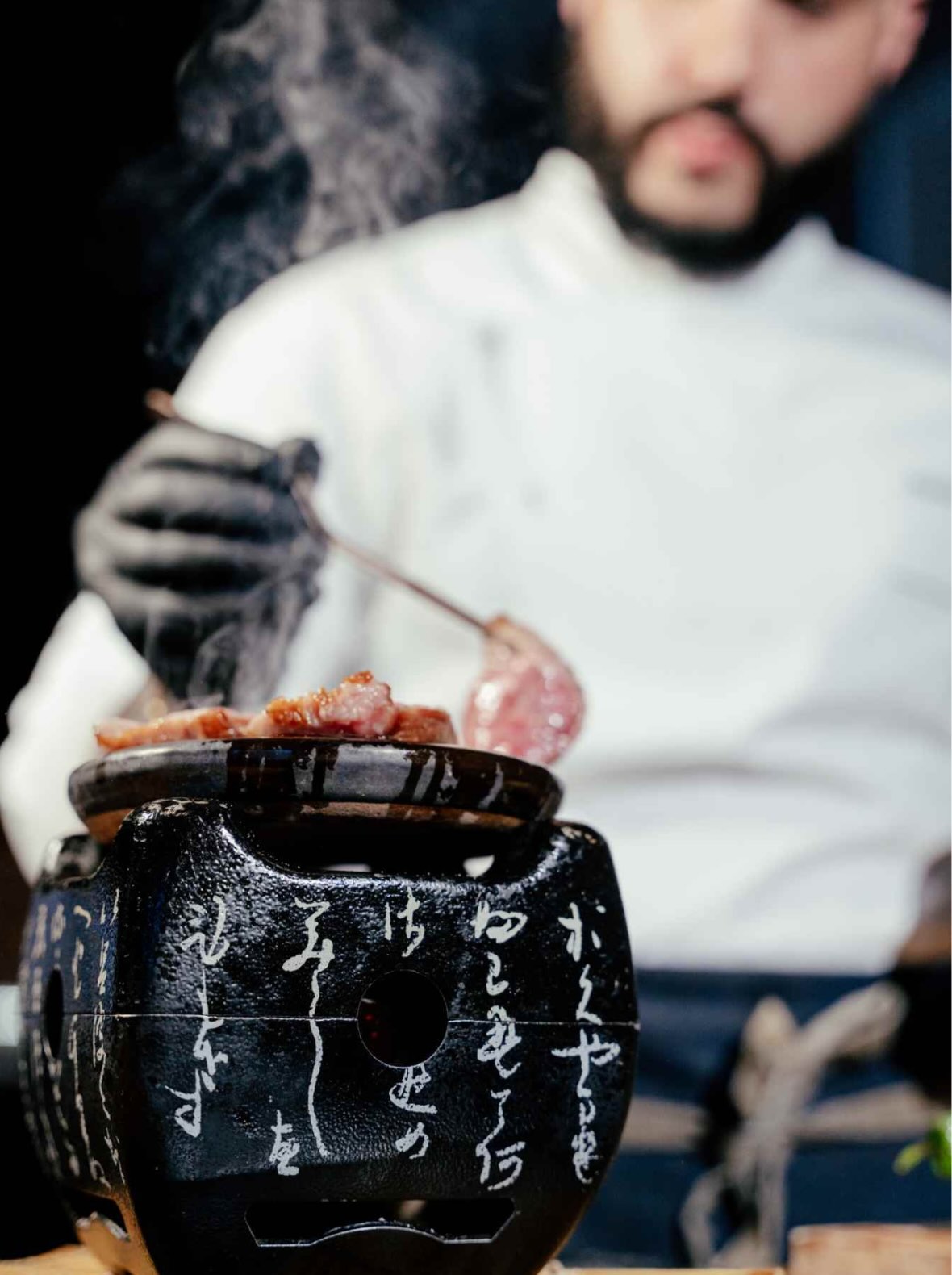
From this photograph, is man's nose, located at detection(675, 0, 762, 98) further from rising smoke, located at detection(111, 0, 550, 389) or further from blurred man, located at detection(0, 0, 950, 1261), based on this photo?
rising smoke, located at detection(111, 0, 550, 389)

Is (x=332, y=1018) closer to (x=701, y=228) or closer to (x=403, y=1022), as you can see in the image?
(x=403, y=1022)

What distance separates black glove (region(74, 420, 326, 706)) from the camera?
245cm

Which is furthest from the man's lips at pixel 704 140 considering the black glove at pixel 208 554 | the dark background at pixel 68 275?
the black glove at pixel 208 554

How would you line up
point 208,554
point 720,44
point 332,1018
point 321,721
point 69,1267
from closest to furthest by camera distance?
point 332,1018, point 321,721, point 69,1267, point 208,554, point 720,44

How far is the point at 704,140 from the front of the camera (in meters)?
2.59

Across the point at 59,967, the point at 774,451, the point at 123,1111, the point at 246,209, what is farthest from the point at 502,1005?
the point at 246,209

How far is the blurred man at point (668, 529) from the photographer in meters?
2.40

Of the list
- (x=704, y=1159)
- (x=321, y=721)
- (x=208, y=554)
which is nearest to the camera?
(x=321, y=721)

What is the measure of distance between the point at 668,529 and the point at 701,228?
615 millimetres

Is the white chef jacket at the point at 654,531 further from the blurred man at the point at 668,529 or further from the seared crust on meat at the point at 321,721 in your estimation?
the seared crust on meat at the point at 321,721

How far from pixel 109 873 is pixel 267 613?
4.33 feet

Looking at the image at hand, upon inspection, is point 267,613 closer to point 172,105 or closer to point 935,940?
point 172,105

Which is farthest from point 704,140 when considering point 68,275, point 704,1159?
point 704,1159

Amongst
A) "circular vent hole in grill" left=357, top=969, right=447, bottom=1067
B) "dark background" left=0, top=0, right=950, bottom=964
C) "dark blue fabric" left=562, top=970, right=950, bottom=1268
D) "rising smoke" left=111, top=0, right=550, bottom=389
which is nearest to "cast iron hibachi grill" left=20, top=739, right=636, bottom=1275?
"circular vent hole in grill" left=357, top=969, right=447, bottom=1067
